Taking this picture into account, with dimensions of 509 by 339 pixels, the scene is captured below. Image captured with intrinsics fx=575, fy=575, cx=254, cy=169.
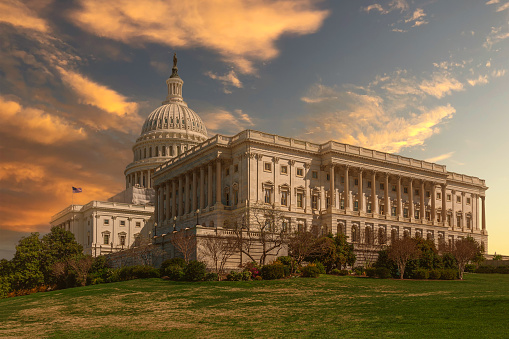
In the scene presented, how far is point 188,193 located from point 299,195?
22.1 metres

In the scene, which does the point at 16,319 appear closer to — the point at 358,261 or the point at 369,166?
the point at 358,261

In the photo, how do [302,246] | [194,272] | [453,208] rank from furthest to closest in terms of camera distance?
[453,208], [302,246], [194,272]

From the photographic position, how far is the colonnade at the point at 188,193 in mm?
95500

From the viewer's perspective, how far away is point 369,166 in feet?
332

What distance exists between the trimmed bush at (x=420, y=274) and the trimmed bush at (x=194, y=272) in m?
23.1

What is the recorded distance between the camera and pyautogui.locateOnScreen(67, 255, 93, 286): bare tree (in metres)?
71.7

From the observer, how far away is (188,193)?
105125 mm

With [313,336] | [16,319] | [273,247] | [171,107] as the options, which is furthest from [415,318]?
[171,107]

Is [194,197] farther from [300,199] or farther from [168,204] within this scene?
[300,199]

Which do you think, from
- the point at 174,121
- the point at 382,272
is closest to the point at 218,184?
the point at 382,272

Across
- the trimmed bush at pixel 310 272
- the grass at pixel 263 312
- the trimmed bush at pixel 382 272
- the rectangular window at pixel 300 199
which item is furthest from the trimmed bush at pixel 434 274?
the rectangular window at pixel 300 199

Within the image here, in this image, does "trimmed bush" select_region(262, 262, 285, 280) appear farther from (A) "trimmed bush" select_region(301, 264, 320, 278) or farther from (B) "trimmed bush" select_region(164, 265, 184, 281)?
(B) "trimmed bush" select_region(164, 265, 184, 281)

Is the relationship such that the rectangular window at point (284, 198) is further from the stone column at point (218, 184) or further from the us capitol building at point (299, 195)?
the stone column at point (218, 184)

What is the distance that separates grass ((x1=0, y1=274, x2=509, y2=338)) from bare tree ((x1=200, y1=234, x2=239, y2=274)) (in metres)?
7.46
